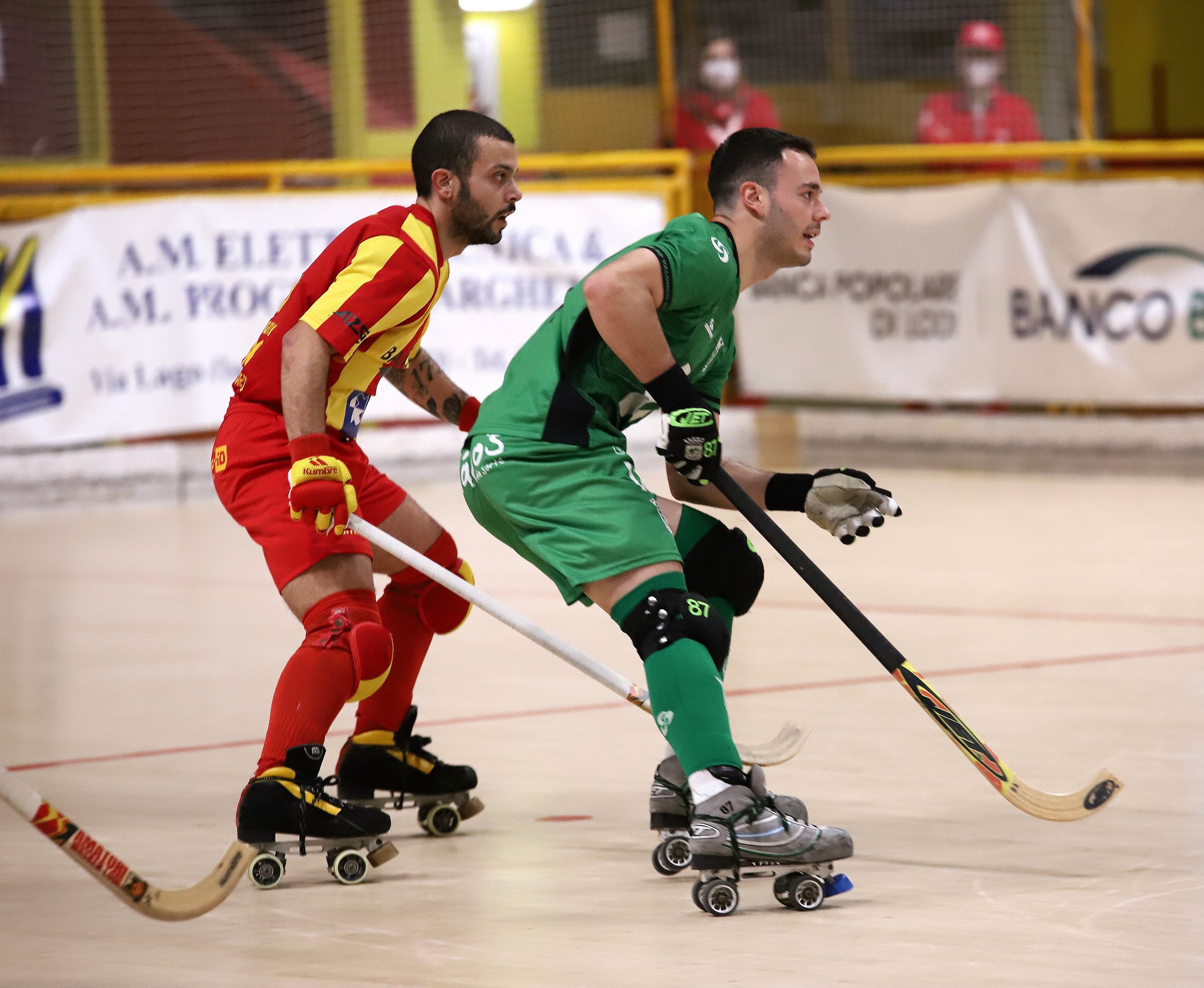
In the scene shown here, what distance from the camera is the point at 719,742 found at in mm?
3477

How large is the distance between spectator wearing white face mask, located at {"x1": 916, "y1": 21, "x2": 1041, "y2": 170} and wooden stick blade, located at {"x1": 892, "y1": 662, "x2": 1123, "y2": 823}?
323 inches

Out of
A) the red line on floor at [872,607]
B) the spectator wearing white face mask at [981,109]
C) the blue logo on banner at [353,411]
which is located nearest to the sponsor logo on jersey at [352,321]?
the blue logo on banner at [353,411]

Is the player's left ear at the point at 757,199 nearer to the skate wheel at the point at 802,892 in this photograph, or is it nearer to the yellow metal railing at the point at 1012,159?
the skate wheel at the point at 802,892

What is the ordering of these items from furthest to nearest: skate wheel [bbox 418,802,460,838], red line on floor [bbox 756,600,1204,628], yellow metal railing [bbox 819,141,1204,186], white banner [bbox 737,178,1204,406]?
1. yellow metal railing [bbox 819,141,1204,186]
2. white banner [bbox 737,178,1204,406]
3. red line on floor [bbox 756,600,1204,628]
4. skate wheel [bbox 418,802,460,838]

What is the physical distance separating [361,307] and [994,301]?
765cm

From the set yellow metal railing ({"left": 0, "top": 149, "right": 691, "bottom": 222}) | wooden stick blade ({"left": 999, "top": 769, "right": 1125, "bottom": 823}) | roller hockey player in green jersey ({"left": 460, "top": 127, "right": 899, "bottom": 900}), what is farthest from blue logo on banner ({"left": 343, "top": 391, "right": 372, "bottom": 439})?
yellow metal railing ({"left": 0, "top": 149, "right": 691, "bottom": 222})

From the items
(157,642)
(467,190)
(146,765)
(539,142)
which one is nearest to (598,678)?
(467,190)

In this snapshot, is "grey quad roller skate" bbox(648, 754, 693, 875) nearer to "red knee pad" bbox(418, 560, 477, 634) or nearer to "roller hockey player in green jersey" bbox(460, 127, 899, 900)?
"roller hockey player in green jersey" bbox(460, 127, 899, 900)

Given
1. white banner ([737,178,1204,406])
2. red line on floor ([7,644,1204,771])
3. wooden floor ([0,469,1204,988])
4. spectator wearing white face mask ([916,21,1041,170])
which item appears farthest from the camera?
spectator wearing white face mask ([916,21,1041,170])

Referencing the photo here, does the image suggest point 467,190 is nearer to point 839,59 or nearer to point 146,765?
point 146,765

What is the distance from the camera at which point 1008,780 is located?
11.9 ft

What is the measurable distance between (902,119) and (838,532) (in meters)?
10.3

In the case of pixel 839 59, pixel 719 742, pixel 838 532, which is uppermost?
pixel 839 59

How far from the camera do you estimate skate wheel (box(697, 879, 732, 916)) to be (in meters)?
3.40
